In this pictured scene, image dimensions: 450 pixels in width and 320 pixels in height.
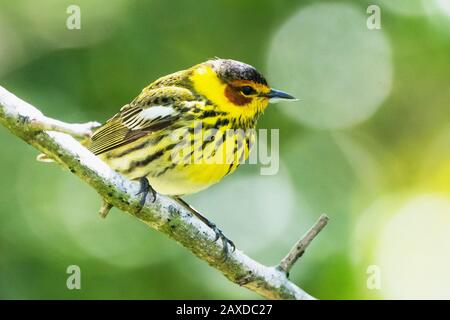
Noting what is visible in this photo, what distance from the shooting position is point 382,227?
5086 mm

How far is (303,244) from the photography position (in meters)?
3.99

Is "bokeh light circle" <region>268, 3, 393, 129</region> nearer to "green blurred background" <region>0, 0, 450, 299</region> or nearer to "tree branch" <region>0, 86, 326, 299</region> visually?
"green blurred background" <region>0, 0, 450, 299</region>

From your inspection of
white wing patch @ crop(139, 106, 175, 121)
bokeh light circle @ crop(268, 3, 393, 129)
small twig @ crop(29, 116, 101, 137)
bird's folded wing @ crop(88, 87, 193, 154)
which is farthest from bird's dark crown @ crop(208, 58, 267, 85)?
small twig @ crop(29, 116, 101, 137)

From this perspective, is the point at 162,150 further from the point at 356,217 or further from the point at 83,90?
the point at 356,217

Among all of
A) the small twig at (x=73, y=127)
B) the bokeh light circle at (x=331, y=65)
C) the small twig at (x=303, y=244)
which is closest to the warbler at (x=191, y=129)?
the small twig at (x=303, y=244)

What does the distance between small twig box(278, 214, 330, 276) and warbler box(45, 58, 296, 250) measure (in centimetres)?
33

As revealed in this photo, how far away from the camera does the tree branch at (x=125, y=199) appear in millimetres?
3479

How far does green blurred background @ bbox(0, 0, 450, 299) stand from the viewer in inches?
198

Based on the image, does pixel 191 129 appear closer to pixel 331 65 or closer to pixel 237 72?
pixel 237 72

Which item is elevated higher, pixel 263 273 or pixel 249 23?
pixel 249 23

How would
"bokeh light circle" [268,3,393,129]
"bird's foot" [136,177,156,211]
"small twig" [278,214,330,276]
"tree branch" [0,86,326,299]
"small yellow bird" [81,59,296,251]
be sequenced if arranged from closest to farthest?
"tree branch" [0,86,326,299] → "bird's foot" [136,177,156,211] → "small twig" [278,214,330,276] → "small yellow bird" [81,59,296,251] → "bokeh light circle" [268,3,393,129]

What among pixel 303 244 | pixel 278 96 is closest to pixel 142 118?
pixel 278 96
